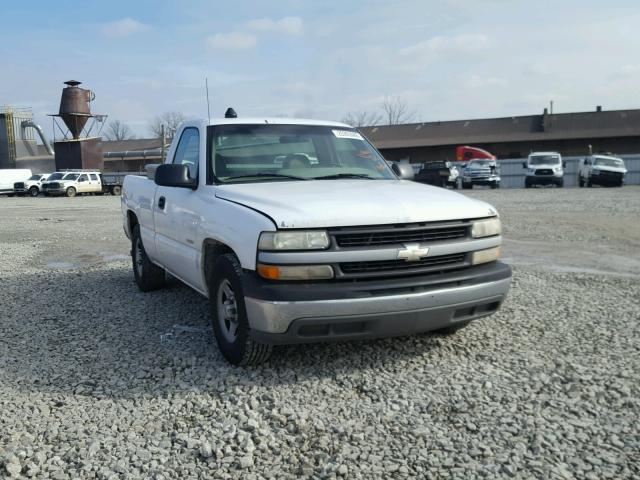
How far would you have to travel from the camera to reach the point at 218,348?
441cm

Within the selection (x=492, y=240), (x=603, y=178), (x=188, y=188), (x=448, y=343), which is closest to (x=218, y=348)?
(x=188, y=188)

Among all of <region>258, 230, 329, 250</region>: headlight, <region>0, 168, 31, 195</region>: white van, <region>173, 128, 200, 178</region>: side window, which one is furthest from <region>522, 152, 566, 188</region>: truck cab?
<region>0, 168, 31, 195</region>: white van

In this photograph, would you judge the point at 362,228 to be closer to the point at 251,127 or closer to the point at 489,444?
the point at 489,444

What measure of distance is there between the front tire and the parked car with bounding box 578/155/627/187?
3135 centimetres

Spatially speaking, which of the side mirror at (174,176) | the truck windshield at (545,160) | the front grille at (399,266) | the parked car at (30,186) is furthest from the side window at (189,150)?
the parked car at (30,186)

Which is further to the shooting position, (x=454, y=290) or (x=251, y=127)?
(x=251, y=127)

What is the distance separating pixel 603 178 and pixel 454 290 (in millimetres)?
31093

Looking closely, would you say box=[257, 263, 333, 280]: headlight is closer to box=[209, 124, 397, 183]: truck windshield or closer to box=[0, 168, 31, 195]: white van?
box=[209, 124, 397, 183]: truck windshield

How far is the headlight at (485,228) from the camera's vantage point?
4.05 meters

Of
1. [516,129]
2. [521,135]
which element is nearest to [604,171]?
[521,135]

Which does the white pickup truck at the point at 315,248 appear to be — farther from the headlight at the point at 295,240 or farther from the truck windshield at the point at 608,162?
the truck windshield at the point at 608,162

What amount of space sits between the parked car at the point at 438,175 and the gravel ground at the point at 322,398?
2466 cm

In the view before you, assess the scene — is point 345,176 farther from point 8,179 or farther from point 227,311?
point 8,179

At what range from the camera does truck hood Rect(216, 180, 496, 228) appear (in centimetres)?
361
